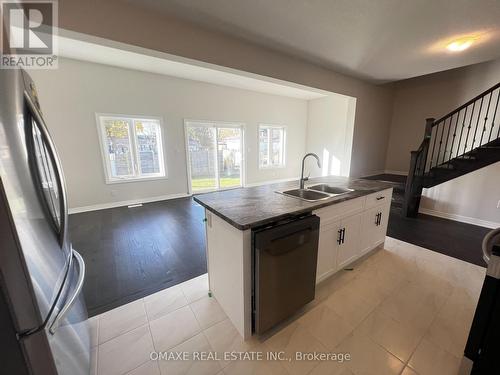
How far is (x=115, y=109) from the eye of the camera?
4188mm

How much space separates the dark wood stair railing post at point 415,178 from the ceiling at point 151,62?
203 centimetres

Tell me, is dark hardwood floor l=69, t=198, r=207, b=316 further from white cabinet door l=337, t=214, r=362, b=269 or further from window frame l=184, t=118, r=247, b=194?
white cabinet door l=337, t=214, r=362, b=269

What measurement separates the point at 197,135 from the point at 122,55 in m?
2.22

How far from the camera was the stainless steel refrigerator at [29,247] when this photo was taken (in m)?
0.69

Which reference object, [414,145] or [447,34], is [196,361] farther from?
[414,145]

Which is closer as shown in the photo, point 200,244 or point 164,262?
point 164,262

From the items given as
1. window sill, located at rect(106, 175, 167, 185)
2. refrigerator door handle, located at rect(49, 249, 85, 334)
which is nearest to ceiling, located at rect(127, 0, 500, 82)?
refrigerator door handle, located at rect(49, 249, 85, 334)

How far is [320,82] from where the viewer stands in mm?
3590

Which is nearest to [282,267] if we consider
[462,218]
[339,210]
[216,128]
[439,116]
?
[339,210]

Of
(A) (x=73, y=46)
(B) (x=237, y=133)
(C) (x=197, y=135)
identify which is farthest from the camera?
(B) (x=237, y=133)

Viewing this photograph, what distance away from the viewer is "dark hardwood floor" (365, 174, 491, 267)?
270 cm

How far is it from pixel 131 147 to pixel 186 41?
3135 millimetres

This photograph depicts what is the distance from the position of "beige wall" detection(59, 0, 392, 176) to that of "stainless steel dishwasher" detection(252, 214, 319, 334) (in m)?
2.24

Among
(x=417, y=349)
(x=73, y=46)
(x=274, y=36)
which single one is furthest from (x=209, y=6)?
(x=417, y=349)
